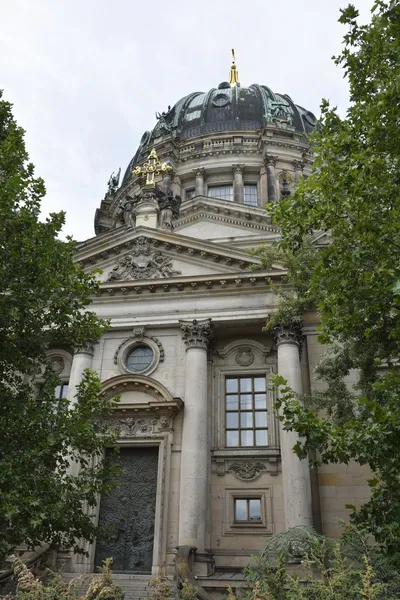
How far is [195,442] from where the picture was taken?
18.0 meters

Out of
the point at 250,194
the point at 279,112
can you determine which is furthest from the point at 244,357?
the point at 279,112

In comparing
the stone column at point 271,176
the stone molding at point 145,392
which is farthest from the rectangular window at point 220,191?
the stone molding at point 145,392

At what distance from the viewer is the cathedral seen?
17156mm

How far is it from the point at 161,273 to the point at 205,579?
10.5 metres

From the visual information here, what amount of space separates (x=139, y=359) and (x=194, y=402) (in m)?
3.09

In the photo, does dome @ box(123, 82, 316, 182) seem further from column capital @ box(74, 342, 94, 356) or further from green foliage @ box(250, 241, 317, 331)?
green foliage @ box(250, 241, 317, 331)

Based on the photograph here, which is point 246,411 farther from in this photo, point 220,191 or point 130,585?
point 220,191

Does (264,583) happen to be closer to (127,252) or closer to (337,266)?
(337,266)

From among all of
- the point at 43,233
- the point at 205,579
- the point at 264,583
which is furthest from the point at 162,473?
the point at 264,583

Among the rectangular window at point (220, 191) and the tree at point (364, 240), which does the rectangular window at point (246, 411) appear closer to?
the tree at point (364, 240)

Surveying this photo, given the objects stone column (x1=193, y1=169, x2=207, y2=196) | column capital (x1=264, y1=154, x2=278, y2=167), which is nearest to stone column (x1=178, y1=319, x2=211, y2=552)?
Result: stone column (x1=193, y1=169, x2=207, y2=196)

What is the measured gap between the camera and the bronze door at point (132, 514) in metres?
17.6

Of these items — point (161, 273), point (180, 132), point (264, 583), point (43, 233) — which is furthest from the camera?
point (180, 132)

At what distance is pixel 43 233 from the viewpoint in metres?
12.4
